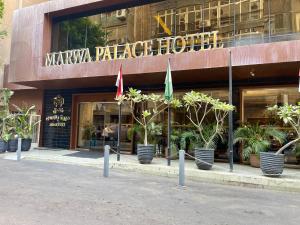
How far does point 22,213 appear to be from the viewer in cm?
582

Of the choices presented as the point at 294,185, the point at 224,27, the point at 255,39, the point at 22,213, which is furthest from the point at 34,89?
the point at 294,185

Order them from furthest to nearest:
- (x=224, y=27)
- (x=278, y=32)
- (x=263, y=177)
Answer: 1. (x=224, y=27)
2. (x=278, y=32)
3. (x=263, y=177)

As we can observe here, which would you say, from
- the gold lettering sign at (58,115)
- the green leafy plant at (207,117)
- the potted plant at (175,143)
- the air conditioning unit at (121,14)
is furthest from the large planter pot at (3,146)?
the green leafy plant at (207,117)

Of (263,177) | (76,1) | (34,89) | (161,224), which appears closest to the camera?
(161,224)

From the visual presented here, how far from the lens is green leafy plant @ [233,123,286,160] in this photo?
1142cm

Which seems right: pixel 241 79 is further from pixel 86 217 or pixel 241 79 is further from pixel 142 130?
pixel 86 217

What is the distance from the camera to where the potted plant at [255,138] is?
450 inches

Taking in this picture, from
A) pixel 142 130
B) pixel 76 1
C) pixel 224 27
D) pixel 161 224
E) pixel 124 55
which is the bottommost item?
pixel 161 224

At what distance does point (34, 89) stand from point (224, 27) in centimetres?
1233

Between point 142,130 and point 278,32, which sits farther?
point 142,130

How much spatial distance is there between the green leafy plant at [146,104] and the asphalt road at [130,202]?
3.44 metres

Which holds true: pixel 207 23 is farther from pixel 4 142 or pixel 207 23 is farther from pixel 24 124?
pixel 4 142

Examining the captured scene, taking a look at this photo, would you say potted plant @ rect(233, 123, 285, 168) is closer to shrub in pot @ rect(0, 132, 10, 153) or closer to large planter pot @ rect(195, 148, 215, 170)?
large planter pot @ rect(195, 148, 215, 170)

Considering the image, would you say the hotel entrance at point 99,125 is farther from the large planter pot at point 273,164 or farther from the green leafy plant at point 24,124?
the large planter pot at point 273,164
